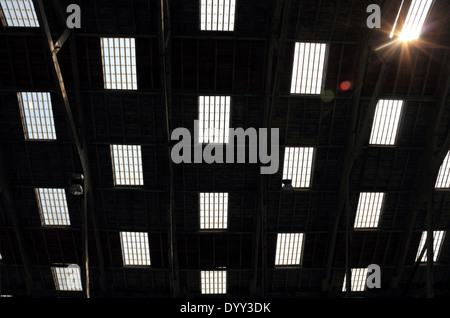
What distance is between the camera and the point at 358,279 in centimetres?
1970

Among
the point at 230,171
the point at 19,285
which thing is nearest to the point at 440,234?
the point at 230,171

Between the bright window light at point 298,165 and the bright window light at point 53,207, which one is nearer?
the bright window light at point 298,165

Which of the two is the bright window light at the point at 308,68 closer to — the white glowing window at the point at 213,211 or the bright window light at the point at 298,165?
the bright window light at the point at 298,165

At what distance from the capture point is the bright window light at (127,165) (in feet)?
53.0

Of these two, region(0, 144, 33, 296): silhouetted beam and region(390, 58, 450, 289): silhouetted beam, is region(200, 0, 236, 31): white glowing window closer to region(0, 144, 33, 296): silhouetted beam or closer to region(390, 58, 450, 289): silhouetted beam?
region(390, 58, 450, 289): silhouetted beam

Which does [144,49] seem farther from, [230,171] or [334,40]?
[334,40]

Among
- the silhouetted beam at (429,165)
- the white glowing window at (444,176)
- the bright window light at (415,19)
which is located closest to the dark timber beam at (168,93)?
the bright window light at (415,19)

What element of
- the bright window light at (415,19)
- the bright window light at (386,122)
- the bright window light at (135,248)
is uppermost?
the bright window light at (415,19)

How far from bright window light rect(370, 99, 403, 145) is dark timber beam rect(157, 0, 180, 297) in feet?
34.0

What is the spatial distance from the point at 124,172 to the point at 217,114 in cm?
598

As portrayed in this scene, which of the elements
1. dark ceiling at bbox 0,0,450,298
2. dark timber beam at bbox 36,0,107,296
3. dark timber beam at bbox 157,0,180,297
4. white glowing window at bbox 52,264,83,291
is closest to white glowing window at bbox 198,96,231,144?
dark ceiling at bbox 0,0,450,298

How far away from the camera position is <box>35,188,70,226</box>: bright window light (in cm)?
1695

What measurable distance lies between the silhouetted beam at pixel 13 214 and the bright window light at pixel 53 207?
4.08ft

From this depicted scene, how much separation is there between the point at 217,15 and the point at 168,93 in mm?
4128
